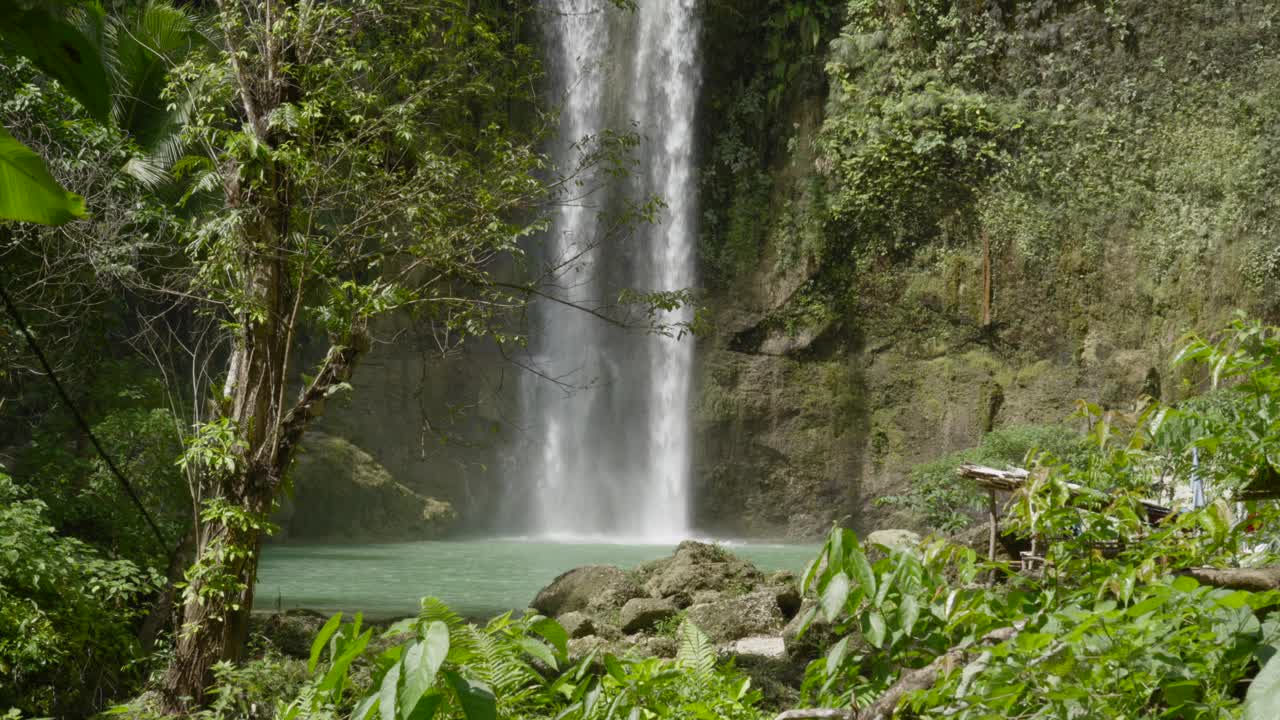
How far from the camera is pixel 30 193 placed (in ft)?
3.58

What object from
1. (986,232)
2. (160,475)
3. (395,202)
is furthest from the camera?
(986,232)

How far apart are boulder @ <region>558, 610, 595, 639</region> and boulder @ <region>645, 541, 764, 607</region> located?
4.52ft

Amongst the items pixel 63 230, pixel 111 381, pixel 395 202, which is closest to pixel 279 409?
pixel 395 202

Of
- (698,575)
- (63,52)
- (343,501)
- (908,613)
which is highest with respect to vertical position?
(63,52)

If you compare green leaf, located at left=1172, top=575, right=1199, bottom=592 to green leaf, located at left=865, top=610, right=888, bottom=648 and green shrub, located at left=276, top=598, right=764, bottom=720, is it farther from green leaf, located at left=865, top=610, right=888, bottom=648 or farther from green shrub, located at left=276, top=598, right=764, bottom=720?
green shrub, located at left=276, top=598, right=764, bottom=720

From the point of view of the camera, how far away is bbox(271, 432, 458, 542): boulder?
20484 millimetres

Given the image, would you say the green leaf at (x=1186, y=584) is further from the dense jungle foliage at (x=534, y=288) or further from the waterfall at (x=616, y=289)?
the waterfall at (x=616, y=289)

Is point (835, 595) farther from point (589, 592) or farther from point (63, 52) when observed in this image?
point (589, 592)

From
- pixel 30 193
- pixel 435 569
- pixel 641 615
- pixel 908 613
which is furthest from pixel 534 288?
pixel 435 569

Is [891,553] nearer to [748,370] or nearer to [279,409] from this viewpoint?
[279,409]

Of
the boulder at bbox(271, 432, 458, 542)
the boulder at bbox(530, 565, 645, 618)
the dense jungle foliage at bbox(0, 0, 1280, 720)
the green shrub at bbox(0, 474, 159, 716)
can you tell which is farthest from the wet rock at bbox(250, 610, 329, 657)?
the boulder at bbox(271, 432, 458, 542)

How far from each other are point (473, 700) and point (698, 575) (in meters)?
9.97

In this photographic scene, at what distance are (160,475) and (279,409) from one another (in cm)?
365

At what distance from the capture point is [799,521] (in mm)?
22078
